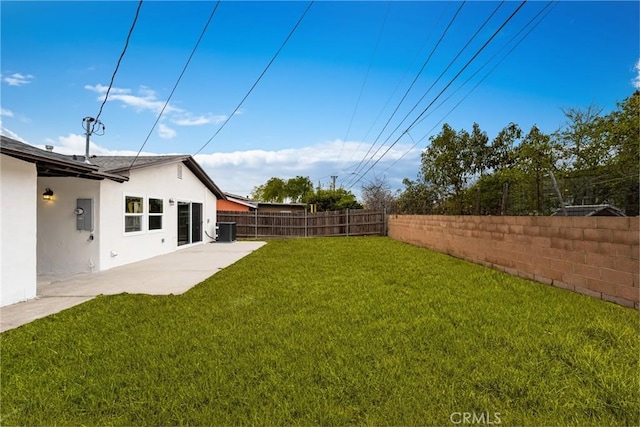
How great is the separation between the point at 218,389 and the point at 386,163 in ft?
51.9

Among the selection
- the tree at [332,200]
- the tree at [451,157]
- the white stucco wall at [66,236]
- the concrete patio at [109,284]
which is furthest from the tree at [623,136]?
the tree at [332,200]

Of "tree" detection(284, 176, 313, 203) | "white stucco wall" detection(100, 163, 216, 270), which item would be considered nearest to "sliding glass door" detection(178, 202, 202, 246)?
"white stucco wall" detection(100, 163, 216, 270)

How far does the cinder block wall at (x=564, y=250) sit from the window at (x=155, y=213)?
903 centimetres

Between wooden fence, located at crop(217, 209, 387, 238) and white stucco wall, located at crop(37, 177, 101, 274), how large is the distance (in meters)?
10.3

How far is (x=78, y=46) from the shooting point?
8.26m

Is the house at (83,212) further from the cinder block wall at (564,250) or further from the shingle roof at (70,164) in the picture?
the cinder block wall at (564,250)

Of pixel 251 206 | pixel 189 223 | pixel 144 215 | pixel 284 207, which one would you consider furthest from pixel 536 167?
pixel 284 207

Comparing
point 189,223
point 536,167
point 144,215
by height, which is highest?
point 536,167

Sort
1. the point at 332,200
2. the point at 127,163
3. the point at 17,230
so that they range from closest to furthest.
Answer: the point at 17,230 → the point at 127,163 → the point at 332,200

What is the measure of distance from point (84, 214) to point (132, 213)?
168 centimetres

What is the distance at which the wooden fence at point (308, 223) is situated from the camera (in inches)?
712

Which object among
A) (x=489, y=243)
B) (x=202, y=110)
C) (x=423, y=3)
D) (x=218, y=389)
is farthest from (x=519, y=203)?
(x=202, y=110)

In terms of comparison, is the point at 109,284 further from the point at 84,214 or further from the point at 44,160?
the point at 44,160

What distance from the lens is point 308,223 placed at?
1875 centimetres
